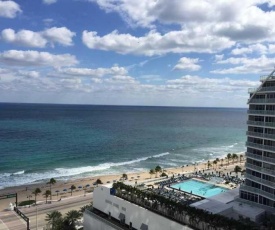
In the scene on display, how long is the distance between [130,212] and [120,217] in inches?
92.9

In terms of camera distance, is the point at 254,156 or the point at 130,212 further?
the point at 254,156

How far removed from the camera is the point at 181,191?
6806 centimetres

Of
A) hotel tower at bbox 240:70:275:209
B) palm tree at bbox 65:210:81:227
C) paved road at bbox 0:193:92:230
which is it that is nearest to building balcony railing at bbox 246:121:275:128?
hotel tower at bbox 240:70:275:209

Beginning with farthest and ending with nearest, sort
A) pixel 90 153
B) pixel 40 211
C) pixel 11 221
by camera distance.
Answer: pixel 90 153 < pixel 40 211 < pixel 11 221

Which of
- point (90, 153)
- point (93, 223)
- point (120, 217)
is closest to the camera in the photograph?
point (120, 217)

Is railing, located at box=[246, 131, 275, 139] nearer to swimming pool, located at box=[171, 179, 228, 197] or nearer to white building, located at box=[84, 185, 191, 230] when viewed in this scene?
white building, located at box=[84, 185, 191, 230]

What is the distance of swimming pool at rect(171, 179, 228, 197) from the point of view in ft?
222

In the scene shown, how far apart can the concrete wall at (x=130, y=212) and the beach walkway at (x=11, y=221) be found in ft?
47.8

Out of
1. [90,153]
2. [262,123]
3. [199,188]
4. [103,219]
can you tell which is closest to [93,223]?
[103,219]

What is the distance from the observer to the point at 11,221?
56.0 meters

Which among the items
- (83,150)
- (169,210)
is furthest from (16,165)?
(169,210)

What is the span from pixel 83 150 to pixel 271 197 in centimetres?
9716

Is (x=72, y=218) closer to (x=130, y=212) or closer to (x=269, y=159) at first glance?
(x=130, y=212)

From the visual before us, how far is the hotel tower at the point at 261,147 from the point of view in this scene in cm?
4403
